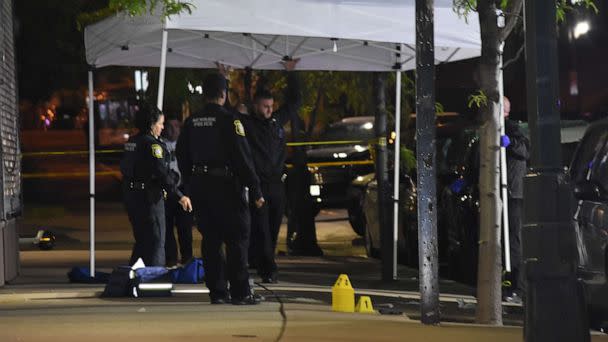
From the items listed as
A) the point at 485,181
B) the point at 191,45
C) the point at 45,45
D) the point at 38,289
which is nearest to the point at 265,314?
the point at 485,181

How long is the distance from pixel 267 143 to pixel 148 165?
1.42m

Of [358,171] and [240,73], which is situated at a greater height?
[240,73]

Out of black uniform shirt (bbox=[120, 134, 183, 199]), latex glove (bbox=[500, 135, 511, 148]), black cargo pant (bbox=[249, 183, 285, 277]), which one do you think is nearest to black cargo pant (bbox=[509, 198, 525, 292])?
latex glove (bbox=[500, 135, 511, 148])

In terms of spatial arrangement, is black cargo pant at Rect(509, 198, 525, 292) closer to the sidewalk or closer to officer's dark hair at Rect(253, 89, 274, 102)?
the sidewalk

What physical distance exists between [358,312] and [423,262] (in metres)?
1.25

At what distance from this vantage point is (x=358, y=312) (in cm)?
1178

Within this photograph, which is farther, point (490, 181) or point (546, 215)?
point (490, 181)

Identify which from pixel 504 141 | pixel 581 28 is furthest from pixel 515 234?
pixel 581 28

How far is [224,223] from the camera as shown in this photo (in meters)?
→ 11.5

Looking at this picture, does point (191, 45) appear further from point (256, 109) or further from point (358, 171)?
point (358, 171)

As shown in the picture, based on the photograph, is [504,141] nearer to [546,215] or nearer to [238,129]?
[238,129]

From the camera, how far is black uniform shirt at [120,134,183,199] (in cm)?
1341

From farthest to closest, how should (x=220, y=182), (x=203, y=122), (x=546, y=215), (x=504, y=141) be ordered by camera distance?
(x=504, y=141) → (x=203, y=122) → (x=220, y=182) → (x=546, y=215)

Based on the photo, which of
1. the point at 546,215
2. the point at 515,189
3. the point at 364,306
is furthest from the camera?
the point at 515,189
